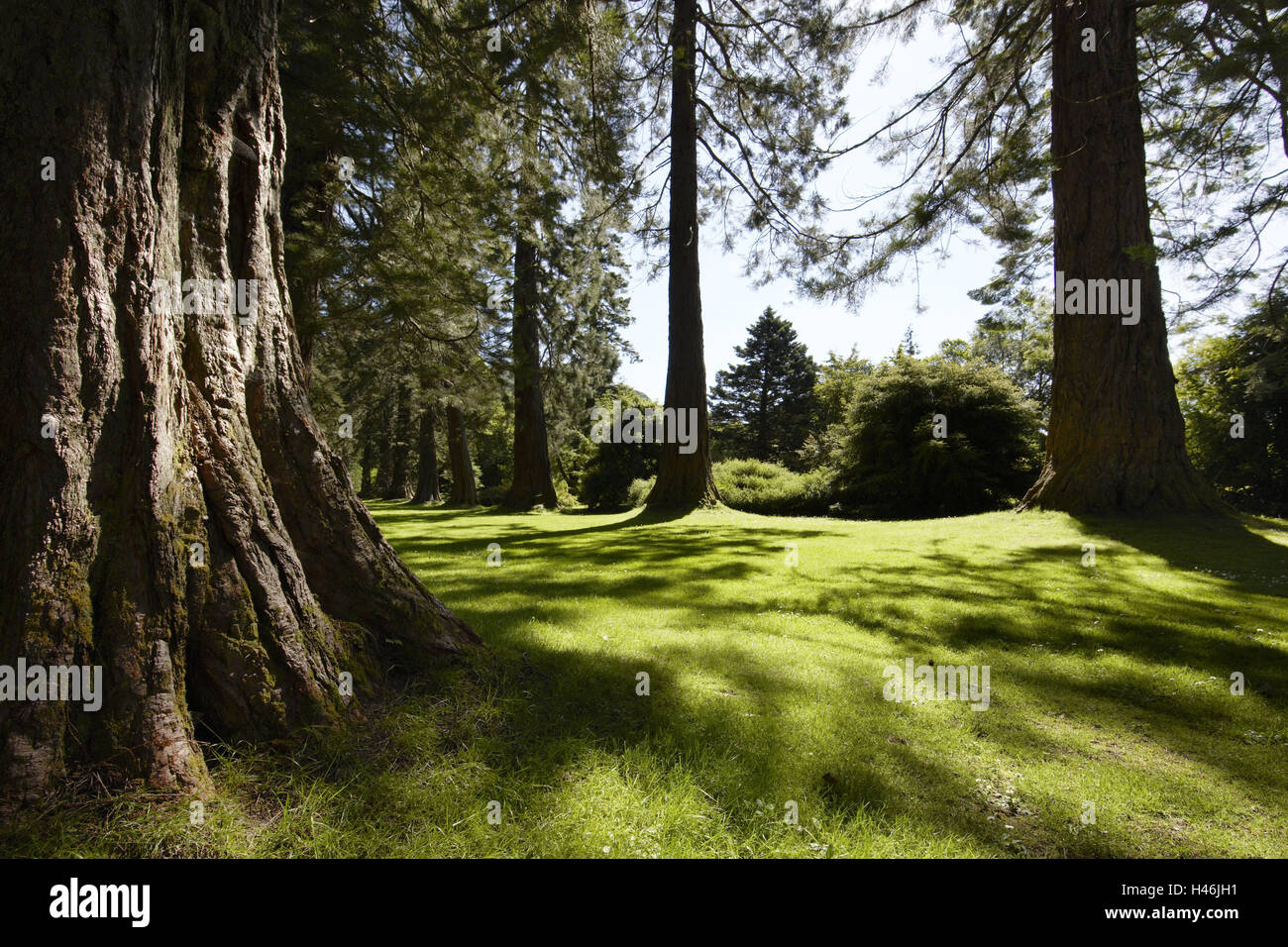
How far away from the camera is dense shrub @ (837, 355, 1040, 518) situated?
45.5 feet

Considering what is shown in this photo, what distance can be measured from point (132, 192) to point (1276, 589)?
8.62 metres

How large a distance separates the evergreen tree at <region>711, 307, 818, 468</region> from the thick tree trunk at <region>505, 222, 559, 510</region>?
1007 inches

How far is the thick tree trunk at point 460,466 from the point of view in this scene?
74.1ft

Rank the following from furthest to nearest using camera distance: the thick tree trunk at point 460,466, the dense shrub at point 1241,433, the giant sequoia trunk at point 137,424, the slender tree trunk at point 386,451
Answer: the slender tree trunk at point 386,451, the thick tree trunk at point 460,466, the dense shrub at point 1241,433, the giant sequoia trunk at point 137,424

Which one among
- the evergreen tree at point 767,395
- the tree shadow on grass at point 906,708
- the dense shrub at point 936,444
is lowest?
the tree shadow on grass at point 906,708

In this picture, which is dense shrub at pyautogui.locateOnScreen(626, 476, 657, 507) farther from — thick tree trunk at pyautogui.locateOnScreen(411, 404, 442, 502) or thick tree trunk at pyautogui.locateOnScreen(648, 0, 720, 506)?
thick tree trunk at pyautogui.locateOnScreen(411, 404, 442, 502)

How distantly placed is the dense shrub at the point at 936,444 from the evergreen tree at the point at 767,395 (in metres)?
26.9

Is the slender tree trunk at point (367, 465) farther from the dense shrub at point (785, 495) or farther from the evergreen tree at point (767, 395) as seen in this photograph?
the dense shrub at point (785, 495)

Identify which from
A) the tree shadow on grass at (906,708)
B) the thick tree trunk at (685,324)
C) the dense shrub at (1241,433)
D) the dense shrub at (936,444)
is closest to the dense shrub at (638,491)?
the thick tree trunk at (685,324)

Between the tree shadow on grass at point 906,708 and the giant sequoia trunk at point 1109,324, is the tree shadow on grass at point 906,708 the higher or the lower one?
the lower one

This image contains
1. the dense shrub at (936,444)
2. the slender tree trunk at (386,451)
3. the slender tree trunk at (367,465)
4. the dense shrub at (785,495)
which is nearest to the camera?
the dense shrub at (936,444)

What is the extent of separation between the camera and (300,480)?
9.49ft

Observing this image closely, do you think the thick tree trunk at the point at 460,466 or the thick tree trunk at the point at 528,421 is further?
the thick tree trunk at the point at 460,466
